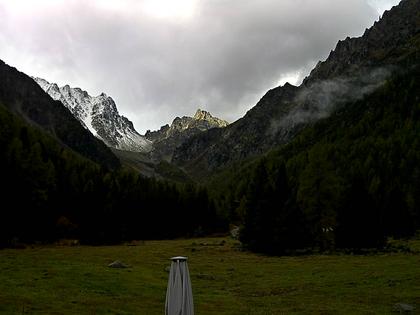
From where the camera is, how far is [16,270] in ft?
134

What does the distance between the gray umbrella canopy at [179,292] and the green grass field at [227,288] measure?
8.00 m

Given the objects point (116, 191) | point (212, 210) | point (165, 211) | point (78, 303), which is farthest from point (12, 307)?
point (212, 210)

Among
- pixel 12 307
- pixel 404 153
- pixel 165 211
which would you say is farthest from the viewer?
pixel 404 153

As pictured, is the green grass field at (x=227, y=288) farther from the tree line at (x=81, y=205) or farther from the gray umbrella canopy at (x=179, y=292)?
the tree line at (x=81, y=205)

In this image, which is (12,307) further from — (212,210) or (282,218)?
(212,210)

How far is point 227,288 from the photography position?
130 ft

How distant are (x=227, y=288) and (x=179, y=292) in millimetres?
21763

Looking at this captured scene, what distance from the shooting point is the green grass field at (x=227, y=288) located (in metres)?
27.7

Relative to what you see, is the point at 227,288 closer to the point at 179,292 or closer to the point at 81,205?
the point at 179,292

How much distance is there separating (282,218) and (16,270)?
44.4 metres

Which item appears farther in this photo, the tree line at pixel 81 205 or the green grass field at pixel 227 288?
the tree line at pixel 81 205

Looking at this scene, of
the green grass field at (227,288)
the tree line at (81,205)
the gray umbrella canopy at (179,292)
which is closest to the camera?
the gray umbrella canopy at (179,292)

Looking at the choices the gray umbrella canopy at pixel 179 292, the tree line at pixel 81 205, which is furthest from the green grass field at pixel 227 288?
the tree line at pixel 81 205

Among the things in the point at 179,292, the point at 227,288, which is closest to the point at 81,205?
the point at 227,288
